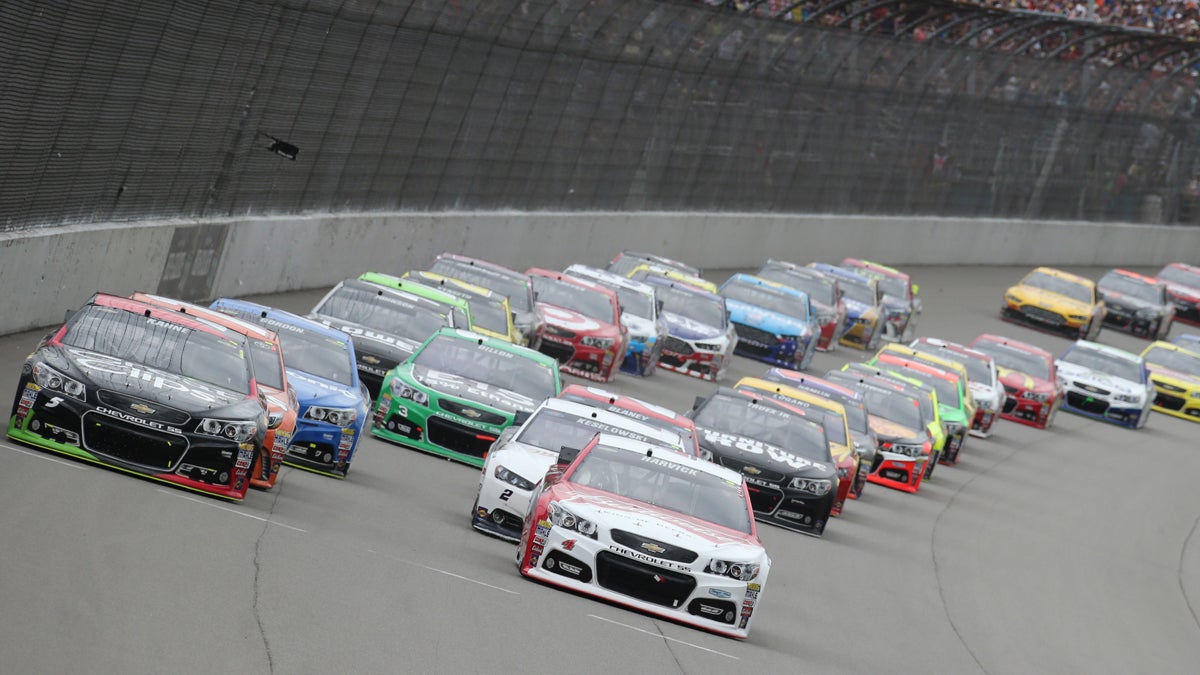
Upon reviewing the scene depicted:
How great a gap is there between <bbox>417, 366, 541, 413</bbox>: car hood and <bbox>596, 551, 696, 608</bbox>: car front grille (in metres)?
5.70

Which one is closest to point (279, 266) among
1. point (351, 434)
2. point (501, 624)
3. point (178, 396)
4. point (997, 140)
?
point (351, 434)

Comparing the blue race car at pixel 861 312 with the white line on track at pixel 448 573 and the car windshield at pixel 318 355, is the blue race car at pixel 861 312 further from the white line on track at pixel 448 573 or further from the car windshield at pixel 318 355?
the white line on track at pixel 448 573

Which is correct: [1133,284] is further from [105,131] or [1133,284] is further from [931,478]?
[105,131]

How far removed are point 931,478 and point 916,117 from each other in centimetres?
2573

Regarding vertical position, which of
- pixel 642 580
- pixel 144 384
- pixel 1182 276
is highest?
pixel 1182 276

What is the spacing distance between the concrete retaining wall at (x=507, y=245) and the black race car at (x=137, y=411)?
575 cm

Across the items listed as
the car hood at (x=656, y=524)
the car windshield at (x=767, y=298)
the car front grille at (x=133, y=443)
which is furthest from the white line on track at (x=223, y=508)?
the car windshield at (x=767, y=298)

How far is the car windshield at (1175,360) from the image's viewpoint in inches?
1569

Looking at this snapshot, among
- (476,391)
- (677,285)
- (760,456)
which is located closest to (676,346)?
(677,285)

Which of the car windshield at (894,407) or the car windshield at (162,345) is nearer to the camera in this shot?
the car windshield at (162,345)

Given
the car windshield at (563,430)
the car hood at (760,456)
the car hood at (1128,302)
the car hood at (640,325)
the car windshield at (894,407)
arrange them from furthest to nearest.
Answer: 1. the car hood at (1128,302)
2. the car hood at (640,325)
3. the car windshield at (894,407)
4. the car hood at (760,456)
5. the car windshield at (563,430)

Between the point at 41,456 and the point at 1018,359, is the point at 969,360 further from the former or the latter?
the point at 41,456

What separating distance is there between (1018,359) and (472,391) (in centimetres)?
1731

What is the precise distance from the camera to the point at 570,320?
2680 centimetres
